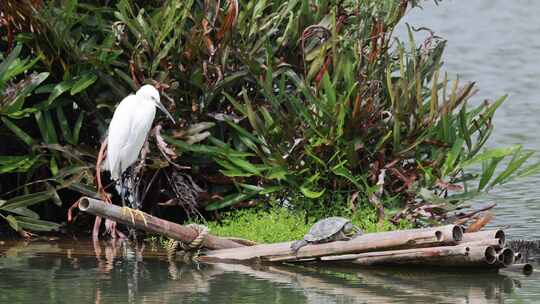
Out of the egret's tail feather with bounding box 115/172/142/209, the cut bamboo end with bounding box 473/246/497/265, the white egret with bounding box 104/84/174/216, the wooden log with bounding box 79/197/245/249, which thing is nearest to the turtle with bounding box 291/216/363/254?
the wooden log with bounding box 79/197/245/249

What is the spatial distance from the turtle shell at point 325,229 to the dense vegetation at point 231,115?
99cm

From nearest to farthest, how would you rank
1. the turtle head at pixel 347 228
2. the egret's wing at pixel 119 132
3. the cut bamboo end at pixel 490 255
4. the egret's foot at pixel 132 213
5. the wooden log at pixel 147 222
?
1. the wooden log at pixel 147 222
2. the cut bamboo end at pixel 490 255
3. the egret's foot at pixel 132 213
4. the turtle head at pixel 347 228
5. the egret's wing at pixel 119 132

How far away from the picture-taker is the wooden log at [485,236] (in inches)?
427

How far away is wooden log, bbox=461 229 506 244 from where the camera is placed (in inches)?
427

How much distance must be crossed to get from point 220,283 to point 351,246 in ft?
3.62

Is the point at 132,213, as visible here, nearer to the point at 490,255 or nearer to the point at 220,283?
the point at 220,283

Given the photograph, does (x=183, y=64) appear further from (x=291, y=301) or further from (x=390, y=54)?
(x=291, y=301)

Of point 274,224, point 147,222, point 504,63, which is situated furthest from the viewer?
point 504,63

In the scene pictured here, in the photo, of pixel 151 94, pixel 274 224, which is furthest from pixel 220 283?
pixel 151 94

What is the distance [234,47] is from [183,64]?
507 millimetres

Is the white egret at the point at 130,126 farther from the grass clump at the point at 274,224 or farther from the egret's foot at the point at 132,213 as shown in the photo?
the grass clump at the point at 274,224

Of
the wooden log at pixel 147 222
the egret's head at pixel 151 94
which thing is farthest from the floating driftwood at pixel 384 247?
the egret's head at pixel 151 94

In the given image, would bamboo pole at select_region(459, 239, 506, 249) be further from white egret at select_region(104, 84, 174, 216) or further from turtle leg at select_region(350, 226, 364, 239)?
white egret at select_region(104, 84, 174, 216)

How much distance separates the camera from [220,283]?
10.8 m
